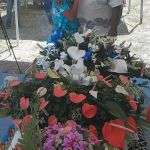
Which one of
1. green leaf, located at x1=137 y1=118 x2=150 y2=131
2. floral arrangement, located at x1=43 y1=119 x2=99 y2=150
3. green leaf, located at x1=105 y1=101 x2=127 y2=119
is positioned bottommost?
green leaf, located at x1=137 y1=118 x2=150 y2=131

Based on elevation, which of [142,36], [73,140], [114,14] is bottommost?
[142,36]

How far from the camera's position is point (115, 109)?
2.21m

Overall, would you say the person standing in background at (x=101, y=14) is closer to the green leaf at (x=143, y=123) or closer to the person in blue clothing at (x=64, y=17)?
the person in blue clothing at (x=64, y=17)

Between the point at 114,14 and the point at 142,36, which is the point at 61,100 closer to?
the point at 114,14

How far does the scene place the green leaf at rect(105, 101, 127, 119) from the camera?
2.21 metres

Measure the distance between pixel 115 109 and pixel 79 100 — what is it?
0.57 ft

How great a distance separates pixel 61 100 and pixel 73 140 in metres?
0.25

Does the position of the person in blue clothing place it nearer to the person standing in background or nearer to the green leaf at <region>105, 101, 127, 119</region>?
the person standing in background

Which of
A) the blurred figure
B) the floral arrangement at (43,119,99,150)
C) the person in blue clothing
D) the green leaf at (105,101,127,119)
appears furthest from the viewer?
the blurred figure

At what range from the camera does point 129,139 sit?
89.6 inches

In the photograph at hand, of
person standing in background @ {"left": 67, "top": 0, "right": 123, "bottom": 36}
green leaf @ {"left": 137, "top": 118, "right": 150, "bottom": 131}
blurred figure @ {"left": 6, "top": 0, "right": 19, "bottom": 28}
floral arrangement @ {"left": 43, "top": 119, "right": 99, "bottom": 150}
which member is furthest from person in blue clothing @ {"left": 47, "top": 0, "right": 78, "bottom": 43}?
blurred figure @ {"left": 6, "top": 0, "right": 19, "bottom": 28}

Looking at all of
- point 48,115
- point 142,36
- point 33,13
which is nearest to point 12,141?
point 48,115

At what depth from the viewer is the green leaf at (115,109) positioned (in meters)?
2.21

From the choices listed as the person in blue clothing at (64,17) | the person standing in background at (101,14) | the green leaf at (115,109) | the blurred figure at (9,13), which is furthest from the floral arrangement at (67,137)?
the blurred figure at (9,13)
